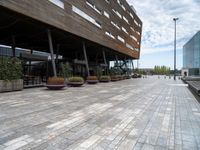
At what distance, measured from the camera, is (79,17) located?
24.2 metres

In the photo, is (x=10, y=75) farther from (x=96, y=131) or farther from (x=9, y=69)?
(x=96, y=131)

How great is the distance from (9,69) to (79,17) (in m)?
12.9

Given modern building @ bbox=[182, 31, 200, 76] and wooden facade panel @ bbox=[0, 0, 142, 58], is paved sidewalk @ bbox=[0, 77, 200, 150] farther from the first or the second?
modern building @ bbox=[182, 31, 200, 76]

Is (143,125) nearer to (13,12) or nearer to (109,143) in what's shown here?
(109,143)

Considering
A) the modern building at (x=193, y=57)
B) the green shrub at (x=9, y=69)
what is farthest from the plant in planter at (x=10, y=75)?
the modern building at (x=193, y=57)

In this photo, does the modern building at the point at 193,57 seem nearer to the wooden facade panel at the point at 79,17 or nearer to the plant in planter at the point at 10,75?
the wooden facade panel at the point at 79,17

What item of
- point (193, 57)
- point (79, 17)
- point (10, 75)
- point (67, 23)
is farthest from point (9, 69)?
point (193, 57)

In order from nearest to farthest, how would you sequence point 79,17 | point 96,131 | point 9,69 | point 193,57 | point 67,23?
point 96,131 < point 9,69 < point 67,23 < point 79,17 < point 193,57

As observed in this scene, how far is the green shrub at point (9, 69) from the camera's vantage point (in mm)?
13586

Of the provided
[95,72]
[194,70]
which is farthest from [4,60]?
[194,70]

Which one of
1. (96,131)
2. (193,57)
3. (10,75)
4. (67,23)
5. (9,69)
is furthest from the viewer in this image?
(193,57)

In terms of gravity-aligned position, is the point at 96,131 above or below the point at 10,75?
below

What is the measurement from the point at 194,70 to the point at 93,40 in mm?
59719

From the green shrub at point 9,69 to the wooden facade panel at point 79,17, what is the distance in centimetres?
401
